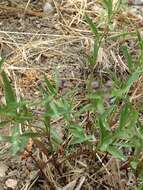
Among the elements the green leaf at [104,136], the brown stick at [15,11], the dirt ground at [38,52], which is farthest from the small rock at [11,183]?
the brown stick at [15,11]

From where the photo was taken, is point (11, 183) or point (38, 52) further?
point (38, 52)

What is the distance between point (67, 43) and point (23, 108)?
60 centimetres

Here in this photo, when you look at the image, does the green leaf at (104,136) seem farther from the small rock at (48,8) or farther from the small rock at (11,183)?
the small rock at (48,8)

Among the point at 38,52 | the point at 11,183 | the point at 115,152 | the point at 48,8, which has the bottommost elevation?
the point at 11,183

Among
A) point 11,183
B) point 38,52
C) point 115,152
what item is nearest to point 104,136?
point 115,152

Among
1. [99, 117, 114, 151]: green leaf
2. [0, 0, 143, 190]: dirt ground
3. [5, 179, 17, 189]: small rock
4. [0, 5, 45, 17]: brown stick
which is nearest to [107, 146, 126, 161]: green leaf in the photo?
[99, 117, 114, 151]: green leaf

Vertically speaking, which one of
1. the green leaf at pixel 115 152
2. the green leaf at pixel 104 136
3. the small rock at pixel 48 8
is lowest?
the green leaf at pixel 115 152

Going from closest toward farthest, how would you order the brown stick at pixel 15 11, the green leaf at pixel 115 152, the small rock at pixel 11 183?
the green leaf at pixel 115 152 < the small rock at pixel 11 183 < the brown stick at pixel 15 11

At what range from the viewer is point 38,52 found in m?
1.75

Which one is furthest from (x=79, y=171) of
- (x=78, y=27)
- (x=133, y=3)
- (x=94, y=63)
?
(x=133, y=3)

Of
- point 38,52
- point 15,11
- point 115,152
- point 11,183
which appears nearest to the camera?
point 115,152

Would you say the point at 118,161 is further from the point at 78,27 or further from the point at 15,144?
the point at 78,27

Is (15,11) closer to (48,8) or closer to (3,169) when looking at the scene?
(48,8)

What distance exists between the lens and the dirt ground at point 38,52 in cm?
139
